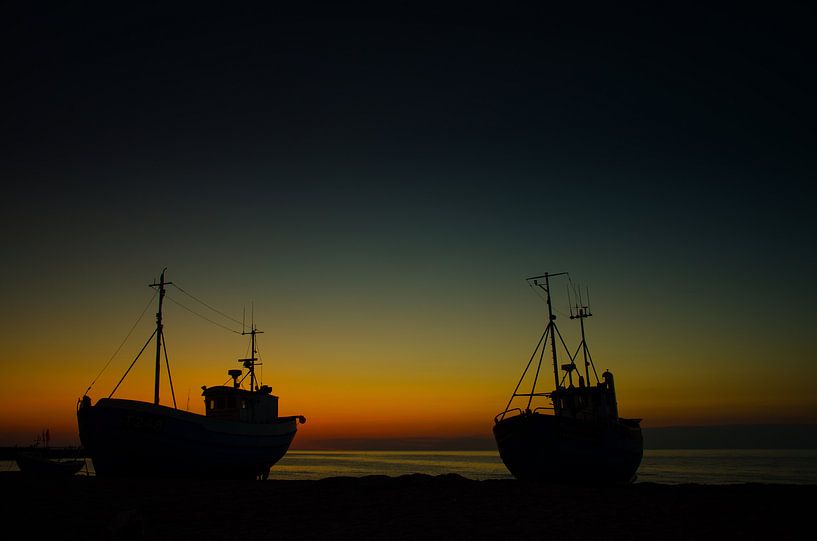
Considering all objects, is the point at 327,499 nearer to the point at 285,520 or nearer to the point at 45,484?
the point at 285,520

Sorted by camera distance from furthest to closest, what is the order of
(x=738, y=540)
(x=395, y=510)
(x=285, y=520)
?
(x=395, y=510) < (x=285, y=520) < (x=738, y=540)

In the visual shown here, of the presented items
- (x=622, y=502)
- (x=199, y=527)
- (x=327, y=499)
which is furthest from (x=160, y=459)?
(x=622, y=502)

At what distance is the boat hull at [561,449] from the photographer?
84.9ft

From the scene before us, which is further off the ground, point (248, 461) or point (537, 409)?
point (537, 409)

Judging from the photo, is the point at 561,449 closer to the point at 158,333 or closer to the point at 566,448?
the point at 566,448

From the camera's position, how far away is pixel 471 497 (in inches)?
640

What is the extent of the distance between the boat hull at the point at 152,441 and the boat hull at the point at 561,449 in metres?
15.9

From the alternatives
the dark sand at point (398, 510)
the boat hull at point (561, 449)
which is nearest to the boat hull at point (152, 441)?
the dark sand at point (398, 510)

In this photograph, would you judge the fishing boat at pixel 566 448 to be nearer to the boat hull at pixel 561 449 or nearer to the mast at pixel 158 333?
the boat hull at pixel 561 449

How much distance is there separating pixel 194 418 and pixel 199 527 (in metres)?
17.2

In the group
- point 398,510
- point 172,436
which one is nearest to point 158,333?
point 172,436

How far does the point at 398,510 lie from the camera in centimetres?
1430

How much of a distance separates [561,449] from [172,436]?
1989 cm

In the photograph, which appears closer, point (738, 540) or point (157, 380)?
point (738, 540)
